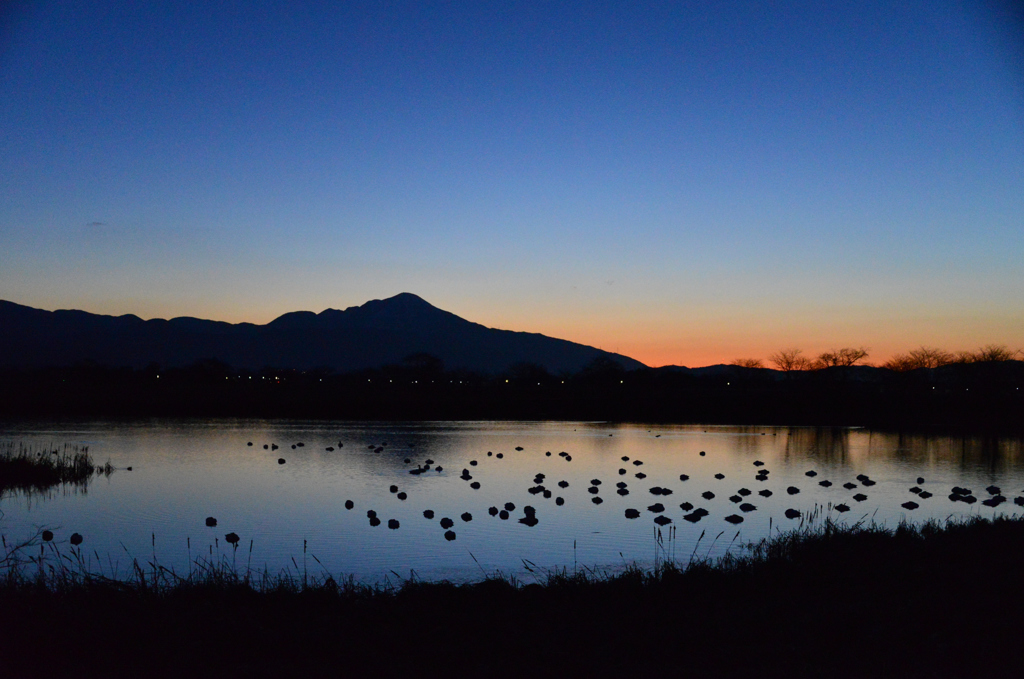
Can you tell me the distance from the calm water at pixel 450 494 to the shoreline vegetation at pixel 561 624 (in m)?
4.21

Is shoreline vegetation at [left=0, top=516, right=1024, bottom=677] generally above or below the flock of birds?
above

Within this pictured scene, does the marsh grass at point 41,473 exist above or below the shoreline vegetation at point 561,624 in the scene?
below

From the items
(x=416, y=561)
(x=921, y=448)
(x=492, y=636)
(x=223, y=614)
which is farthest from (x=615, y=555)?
(x=921, y=448)

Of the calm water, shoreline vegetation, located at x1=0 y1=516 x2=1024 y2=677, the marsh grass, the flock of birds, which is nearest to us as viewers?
shoreline vegetation, located at x1=0 y1=516 x2=1024 y2=677

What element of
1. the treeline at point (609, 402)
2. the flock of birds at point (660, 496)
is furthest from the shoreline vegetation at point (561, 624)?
the treeline at point (609, 402)

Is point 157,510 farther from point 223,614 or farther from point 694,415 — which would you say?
point 694,415

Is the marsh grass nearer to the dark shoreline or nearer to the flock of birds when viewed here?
the flock of birds

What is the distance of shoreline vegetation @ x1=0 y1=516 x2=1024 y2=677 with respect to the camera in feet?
24.2

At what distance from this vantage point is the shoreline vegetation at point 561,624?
7363 mm

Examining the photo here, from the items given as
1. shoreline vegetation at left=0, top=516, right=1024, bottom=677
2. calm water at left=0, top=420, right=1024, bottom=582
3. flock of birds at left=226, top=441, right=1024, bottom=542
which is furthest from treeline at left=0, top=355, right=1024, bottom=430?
shoreline vegetation at left=0, top=516, right=1024, bottom=677

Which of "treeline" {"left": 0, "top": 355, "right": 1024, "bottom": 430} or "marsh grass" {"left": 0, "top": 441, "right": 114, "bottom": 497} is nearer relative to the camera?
"marsh grass" {"left": 0, "top": 441, "right": 114, "bottom": 497}

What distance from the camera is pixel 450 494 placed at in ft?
83.8

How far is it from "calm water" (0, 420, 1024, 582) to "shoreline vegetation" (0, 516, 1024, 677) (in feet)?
13.8

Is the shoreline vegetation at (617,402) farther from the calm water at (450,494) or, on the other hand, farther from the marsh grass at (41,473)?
the marsh grass at (41,473)
